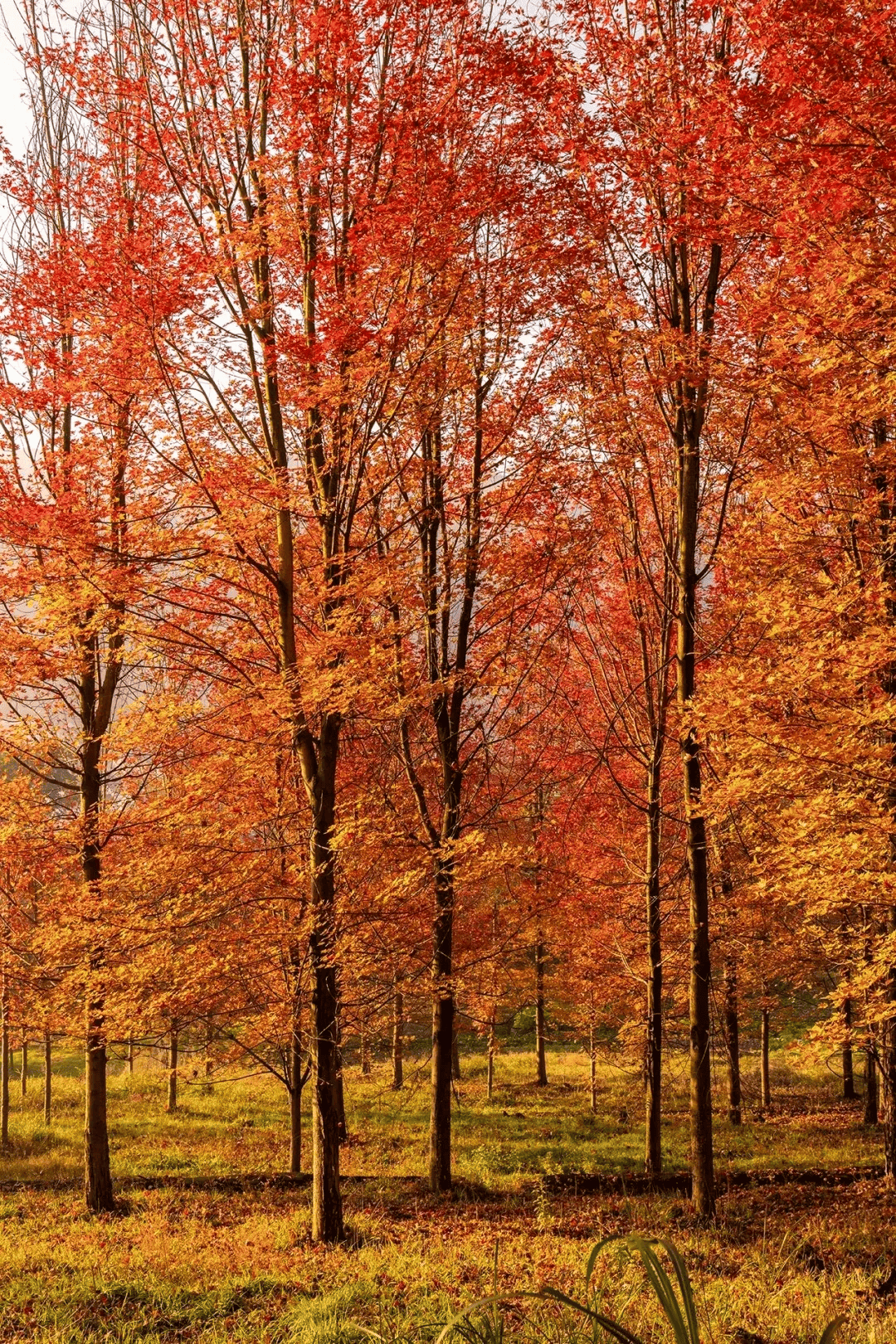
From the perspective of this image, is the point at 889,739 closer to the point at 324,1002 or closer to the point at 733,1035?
the point at 324,1002

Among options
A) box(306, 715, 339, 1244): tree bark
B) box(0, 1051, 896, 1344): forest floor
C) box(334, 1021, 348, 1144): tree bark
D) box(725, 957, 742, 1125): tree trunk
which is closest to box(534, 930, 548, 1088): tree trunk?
box(0, 1051, 896, 1344): forest floor

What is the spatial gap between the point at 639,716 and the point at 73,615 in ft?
23.1

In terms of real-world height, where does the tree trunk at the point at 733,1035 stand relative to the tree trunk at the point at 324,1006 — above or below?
below

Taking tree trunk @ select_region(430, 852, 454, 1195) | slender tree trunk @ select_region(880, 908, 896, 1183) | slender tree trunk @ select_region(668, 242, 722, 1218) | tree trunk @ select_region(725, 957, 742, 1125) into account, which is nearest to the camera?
slender tree trunk @ select_region(668, 242, 722, 1218)

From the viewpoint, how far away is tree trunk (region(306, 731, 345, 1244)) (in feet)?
24.6

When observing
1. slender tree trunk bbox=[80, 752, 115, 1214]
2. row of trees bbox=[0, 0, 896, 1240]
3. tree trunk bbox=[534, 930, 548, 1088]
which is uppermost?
row of trees bbox=[0, 0, 896, 1240]

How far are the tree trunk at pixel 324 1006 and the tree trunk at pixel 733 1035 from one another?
11116mm

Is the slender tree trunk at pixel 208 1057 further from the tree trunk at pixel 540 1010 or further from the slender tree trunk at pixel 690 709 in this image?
the tree trunk at pixel 540 1010

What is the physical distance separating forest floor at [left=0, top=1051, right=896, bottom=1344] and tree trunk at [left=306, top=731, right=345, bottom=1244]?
1.10 feet

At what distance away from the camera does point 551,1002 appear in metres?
22.9

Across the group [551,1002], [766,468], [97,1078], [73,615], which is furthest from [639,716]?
[551,1002]

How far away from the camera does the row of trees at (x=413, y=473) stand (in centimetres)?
705

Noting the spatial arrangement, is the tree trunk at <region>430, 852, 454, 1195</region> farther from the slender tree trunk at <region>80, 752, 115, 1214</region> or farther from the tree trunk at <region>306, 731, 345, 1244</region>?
the slender tree trunk at <region>80, 752, 115, 1214</region>

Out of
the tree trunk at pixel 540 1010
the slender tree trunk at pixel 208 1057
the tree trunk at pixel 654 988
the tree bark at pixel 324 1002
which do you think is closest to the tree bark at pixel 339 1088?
the tree bark at pixel 324 1002
